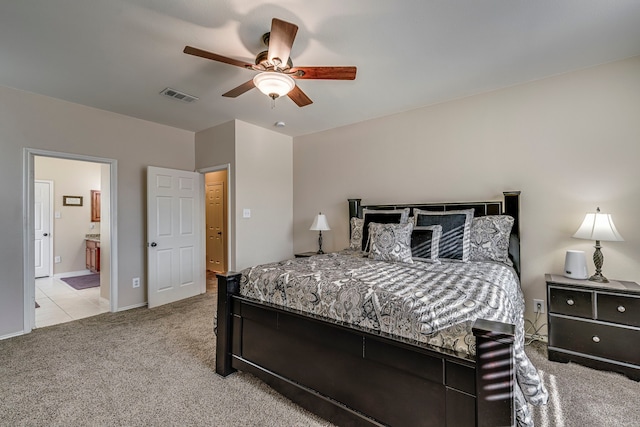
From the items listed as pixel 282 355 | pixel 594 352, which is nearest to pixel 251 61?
pixel 282 355

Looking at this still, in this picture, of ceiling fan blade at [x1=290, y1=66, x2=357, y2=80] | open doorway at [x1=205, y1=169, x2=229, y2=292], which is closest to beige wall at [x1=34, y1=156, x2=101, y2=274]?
open doorway at [x1=205, y1=169, x2=229, y2=292]

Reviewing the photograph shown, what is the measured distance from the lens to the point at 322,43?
2256mm

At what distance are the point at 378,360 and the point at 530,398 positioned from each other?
0.69 metres

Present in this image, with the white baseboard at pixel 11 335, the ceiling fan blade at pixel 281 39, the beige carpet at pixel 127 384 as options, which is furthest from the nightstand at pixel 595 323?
the white baseboard at pixel 11 335

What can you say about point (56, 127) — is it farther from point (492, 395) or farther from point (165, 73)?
point (492, 395)

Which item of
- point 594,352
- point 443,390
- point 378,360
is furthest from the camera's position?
point 594,352

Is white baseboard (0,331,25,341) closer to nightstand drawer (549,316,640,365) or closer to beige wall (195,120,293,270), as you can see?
beige wall (195,120,293,270)

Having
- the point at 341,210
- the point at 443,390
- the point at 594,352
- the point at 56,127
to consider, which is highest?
the point at 56,127

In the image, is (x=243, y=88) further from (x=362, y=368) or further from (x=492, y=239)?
(x=492, y=239)

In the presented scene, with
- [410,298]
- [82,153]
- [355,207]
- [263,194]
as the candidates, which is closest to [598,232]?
[410,298]

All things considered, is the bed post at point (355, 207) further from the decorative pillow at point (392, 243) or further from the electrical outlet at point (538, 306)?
the electrical outlet at point (538, 306)

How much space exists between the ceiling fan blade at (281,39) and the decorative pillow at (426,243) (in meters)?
1.95

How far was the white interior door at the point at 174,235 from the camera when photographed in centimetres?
397

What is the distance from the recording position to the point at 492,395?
1170mm
